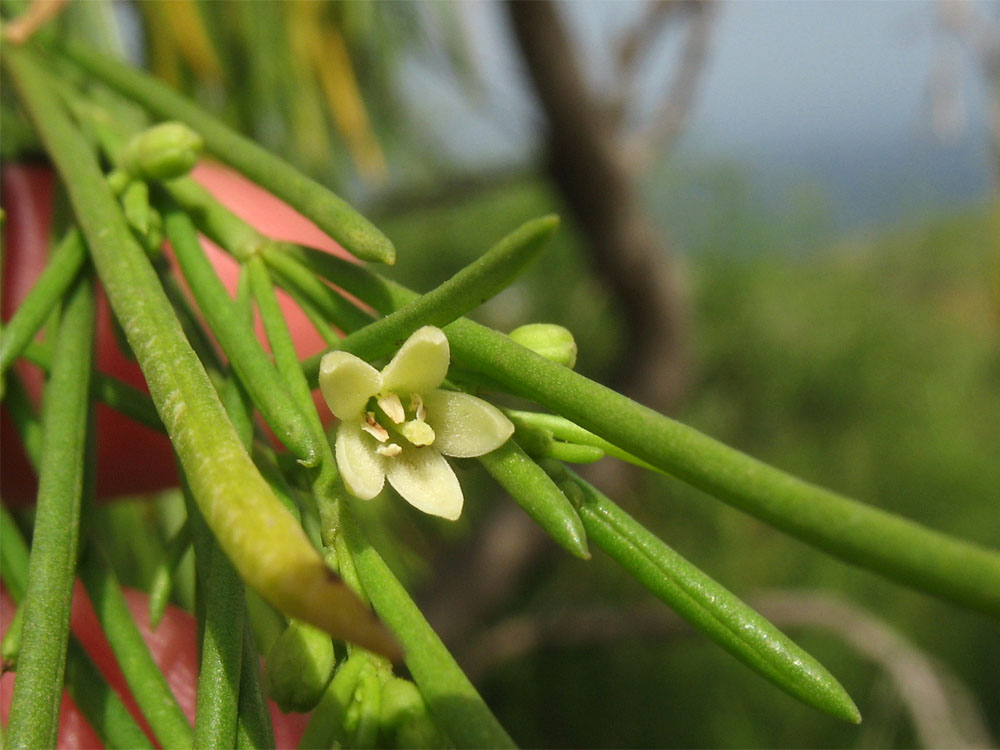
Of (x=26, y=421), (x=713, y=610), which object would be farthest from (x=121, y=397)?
(x=713, y=610)

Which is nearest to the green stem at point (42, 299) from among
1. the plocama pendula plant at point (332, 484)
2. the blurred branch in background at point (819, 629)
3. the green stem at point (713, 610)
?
the plocama pendula plant at point (332, 484)

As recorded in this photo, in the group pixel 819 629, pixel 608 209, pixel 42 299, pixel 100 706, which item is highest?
pixel 42 299

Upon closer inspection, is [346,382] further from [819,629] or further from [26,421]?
[819,629]

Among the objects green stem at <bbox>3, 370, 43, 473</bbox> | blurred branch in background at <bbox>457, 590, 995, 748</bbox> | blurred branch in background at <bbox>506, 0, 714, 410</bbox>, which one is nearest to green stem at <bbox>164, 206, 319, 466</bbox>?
green stem at <bbox>3, 370, 43, 473</bbox>

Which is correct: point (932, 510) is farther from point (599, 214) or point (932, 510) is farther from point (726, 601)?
point (726, 601)

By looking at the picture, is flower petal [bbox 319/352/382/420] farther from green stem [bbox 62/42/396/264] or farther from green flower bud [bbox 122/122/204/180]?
green flower bud [bbox 122/122/204/180]
